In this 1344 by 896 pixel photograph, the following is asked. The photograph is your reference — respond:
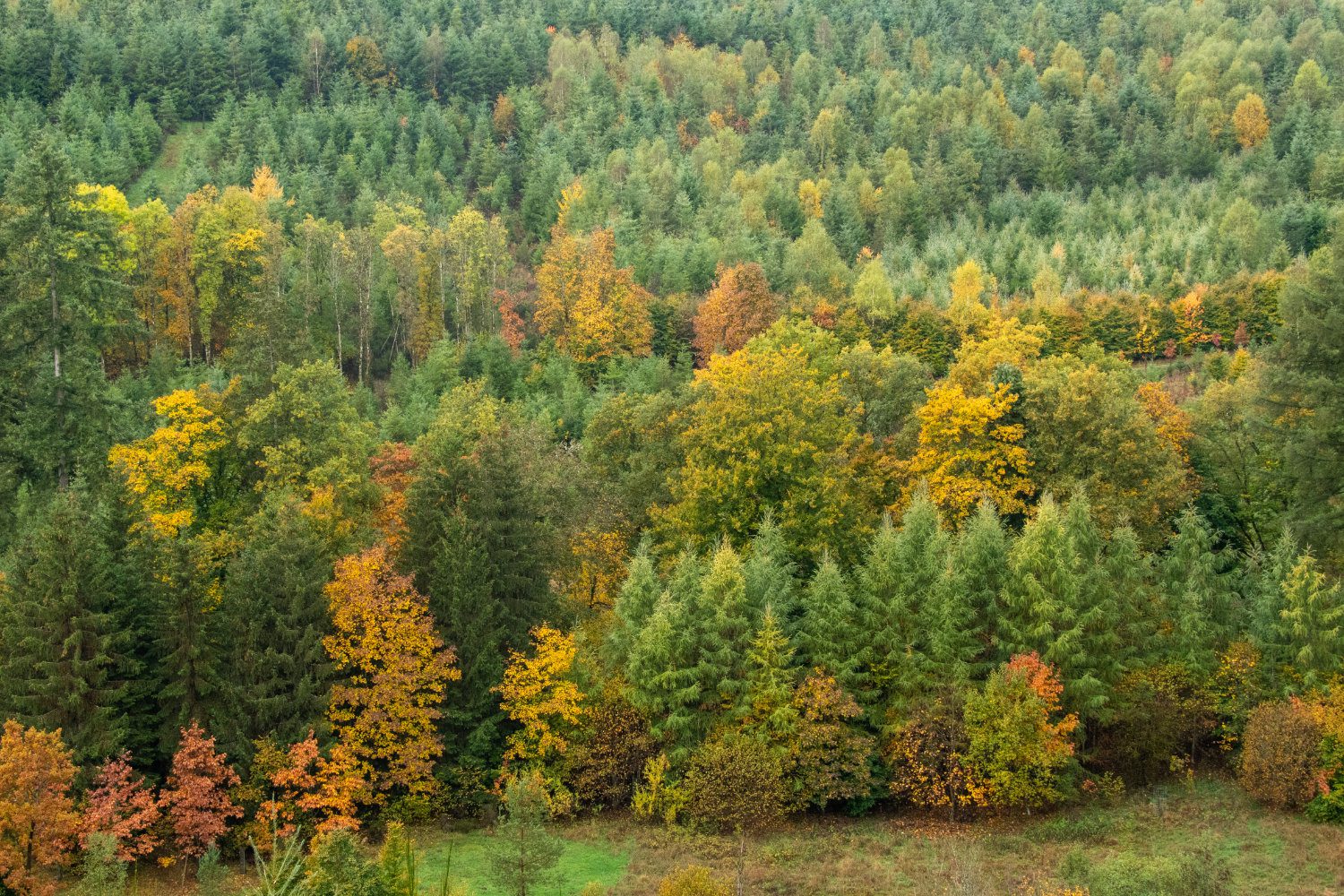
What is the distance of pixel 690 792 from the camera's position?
139ft

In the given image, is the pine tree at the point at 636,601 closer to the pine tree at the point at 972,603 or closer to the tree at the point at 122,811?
the pine tree at the point at 972,603

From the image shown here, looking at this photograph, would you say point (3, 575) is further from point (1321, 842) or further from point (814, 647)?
point (1321, 842)

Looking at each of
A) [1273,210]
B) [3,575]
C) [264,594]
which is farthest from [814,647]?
[1273,210]

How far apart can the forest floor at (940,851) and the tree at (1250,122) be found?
11377cm

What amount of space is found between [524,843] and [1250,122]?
437 ft

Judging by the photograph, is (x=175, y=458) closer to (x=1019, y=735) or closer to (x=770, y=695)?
(x=770, y=695)

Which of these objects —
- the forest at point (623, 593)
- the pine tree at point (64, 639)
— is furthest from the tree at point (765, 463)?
the pine tree at point (64, 639)

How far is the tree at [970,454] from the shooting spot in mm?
50594

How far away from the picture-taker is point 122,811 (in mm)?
39062

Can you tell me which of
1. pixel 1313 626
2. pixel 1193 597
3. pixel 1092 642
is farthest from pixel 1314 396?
pixel 1092 642

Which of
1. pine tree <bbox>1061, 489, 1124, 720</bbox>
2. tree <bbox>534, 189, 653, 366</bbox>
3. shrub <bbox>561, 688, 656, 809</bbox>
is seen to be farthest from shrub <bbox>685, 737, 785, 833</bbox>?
tree <bbox>534, 189, 653, 366</bbox>

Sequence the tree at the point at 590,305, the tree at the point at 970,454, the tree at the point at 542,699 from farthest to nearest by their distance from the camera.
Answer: the tree at the point at 590,305 → the tree at the point at 970,454 → the tree at the point at 542,699

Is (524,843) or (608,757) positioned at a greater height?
(608,757)

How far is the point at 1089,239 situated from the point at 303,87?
84739mm
